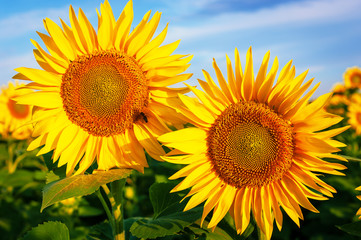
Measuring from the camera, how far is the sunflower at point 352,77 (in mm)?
10087

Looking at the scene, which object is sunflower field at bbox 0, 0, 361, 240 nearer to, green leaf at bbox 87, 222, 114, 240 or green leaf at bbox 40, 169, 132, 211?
green leaf at bbox 40, 169, 132, 211

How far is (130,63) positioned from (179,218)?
0.94 m

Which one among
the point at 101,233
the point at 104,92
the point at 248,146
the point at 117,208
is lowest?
the point at 101,233

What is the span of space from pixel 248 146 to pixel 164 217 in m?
0.67

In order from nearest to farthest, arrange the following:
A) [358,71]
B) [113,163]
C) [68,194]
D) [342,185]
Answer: [68,194]
[113,163]
[342,185]
[358,71]

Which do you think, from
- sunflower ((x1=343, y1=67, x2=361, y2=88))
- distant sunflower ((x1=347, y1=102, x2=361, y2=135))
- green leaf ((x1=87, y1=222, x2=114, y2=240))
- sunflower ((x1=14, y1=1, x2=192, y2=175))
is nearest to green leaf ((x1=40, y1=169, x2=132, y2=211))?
sunflower ((x1=14, y1=1, x2=192, y2=175))

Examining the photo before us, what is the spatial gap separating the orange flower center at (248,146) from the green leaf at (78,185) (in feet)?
1.72

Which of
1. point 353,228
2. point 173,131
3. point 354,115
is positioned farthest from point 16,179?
point 354,115

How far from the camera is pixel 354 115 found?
7.84 meters

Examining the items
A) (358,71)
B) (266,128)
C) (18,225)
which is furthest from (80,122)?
(358,71)

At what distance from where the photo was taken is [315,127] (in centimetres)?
189

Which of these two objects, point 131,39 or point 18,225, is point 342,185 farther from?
point 18,225

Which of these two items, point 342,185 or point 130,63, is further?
point 342,185

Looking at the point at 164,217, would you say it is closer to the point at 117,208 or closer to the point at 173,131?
the point at 117,208
